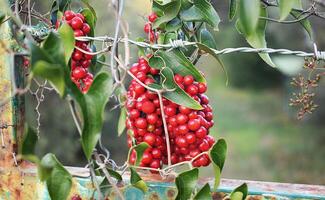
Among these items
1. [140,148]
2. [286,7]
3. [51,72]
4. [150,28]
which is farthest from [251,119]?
[51,72]

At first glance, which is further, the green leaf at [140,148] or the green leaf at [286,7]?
the green leaf at [140,148]

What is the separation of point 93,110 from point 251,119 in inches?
216

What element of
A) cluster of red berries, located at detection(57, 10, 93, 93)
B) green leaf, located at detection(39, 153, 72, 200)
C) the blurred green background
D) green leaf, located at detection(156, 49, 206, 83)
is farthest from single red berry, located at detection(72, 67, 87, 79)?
the blurred green background

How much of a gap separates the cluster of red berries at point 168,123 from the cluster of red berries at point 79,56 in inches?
2.5

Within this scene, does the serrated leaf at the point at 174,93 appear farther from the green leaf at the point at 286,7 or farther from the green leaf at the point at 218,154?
the green leaf at the point at 286,7

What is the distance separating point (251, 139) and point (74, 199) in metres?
4.70

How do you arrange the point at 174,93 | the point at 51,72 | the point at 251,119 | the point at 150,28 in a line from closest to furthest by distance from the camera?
the point at 51,72
the point at 174,93
the point at 150,28
the point at 251,119

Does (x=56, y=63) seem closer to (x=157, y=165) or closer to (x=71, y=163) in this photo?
(x=157, y=165)

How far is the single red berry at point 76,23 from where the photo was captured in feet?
2.52

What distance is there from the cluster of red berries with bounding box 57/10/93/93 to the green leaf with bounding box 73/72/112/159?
0.22 meters

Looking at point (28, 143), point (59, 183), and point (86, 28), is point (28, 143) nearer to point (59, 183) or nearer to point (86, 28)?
point (59, 183)

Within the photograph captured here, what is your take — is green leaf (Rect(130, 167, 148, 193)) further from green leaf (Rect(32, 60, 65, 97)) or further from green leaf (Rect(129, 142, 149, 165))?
green leaf (Rect(32, 60, 65, 97))

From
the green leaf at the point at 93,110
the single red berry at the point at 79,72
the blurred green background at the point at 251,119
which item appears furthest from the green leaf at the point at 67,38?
the blurred green background at the point at 251,119

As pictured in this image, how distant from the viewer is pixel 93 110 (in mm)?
533
